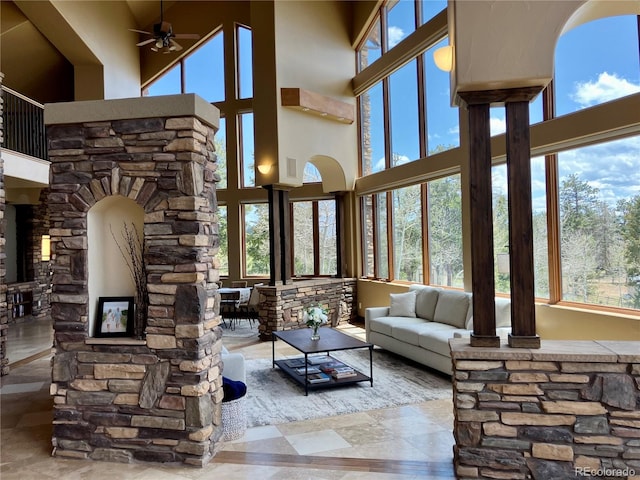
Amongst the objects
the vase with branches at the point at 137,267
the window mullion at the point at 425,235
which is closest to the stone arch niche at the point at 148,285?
the vase with branches at the point at 137,267

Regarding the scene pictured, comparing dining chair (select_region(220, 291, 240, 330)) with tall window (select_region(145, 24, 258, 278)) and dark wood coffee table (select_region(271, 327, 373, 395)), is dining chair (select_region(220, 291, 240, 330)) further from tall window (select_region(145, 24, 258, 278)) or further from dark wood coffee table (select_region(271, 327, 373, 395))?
dark wood coffee table (select_region(271, 327, 373, 395))

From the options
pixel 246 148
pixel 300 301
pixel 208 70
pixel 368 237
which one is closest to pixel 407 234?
pixel 368 237

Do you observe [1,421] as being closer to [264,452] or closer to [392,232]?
[264,452]

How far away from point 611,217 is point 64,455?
5374mm

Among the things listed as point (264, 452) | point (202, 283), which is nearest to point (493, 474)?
point (264, 452)

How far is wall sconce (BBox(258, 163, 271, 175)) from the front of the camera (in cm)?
786

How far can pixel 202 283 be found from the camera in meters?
3.39

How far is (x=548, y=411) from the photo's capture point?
2.83m

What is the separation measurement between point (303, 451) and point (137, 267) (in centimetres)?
194

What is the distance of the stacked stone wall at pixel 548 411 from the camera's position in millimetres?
2754

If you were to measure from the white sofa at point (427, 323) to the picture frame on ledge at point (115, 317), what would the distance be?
3.13 m

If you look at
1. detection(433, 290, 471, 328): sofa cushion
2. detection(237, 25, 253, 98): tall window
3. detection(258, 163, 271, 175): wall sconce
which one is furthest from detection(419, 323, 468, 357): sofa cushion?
detection(237, 25, 253, 98): tall window

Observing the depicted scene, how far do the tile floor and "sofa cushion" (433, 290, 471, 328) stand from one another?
1.52 metres

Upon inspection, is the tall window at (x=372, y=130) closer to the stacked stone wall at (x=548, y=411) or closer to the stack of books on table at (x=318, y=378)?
the stack of books on table at (x=318, y=378)
